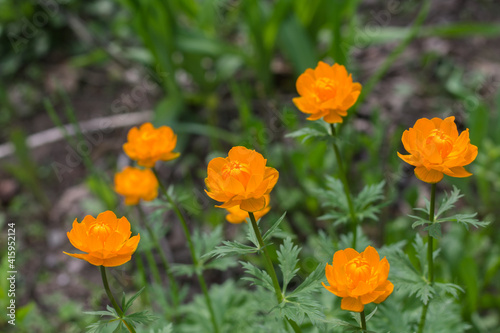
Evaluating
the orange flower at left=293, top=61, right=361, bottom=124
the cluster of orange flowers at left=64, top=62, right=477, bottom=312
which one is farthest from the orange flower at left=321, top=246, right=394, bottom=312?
the orange flower at left=293, top=61, right=361, bottom=124

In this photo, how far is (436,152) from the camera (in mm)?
874

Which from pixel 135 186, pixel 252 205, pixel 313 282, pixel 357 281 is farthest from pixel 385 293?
pixel 135 186

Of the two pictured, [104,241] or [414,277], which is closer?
[104,241]

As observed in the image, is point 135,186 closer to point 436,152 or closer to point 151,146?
point 151,146

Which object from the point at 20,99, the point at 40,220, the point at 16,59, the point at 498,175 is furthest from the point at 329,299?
the point at 16,59

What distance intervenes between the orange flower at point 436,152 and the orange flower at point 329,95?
0.18 m

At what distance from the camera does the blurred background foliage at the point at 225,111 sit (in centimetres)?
200

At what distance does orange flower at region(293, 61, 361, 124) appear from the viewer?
1.05m

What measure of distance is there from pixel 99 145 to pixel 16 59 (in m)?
1.08

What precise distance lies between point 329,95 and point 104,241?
0.55 meters

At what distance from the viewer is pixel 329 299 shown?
154 centimetres

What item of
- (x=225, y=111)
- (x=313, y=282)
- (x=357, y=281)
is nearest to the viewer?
(x=357, y=281)

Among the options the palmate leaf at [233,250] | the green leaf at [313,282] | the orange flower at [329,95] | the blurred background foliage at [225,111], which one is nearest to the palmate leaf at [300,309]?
the green leaf at [313,282]

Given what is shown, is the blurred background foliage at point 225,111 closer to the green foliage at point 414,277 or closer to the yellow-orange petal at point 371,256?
the green foliage at point 414,277
